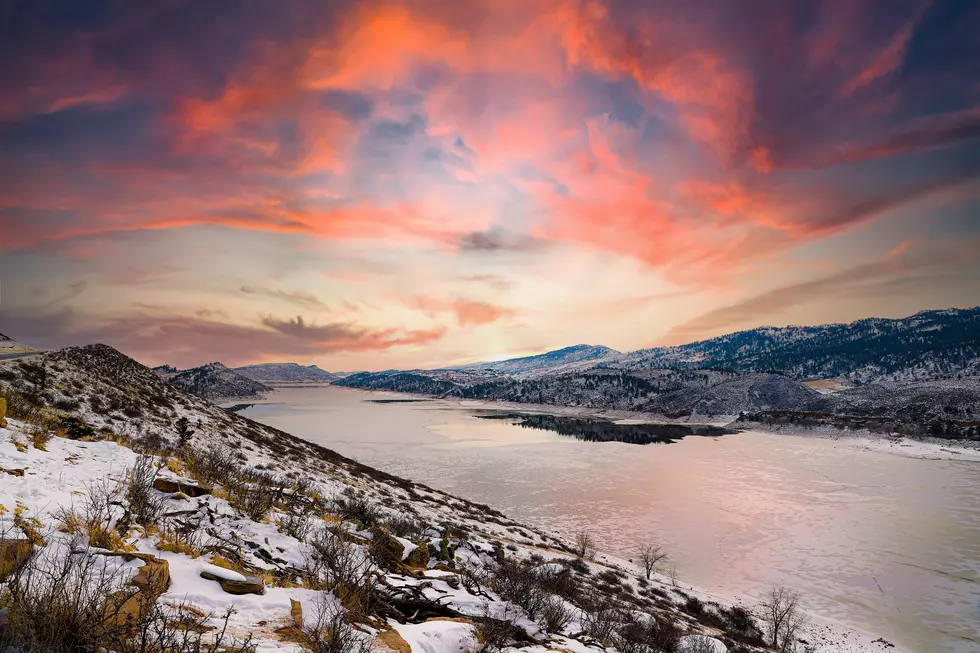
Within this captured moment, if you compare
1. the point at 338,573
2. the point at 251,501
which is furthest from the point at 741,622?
the point at 251,501

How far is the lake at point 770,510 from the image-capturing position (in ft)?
74.2

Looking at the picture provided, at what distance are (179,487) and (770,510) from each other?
44.7 meters

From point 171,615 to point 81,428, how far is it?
11.3 meters

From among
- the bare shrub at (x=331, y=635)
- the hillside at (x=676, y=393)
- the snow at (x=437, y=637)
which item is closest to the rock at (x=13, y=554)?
the bare shrub at (x=331, y=635)

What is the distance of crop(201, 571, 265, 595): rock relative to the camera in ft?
18.2

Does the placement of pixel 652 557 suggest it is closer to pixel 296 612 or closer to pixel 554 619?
pixel 554 619

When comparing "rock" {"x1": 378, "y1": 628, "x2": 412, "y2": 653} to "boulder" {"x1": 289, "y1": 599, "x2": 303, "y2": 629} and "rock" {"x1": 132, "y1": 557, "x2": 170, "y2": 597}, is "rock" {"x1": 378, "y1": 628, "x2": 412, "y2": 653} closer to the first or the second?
"boulder" {"x1": 289, "y1": 599, "x2": 303, "y2": 629}

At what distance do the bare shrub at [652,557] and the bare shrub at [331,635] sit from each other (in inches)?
877

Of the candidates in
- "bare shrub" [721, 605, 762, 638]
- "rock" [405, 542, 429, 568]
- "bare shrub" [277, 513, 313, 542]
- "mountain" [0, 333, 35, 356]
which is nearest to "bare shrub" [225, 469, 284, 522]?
"bare shrub" [277, 513, 313, 542]

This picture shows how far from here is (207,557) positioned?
256 inches

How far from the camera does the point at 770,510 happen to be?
122ft

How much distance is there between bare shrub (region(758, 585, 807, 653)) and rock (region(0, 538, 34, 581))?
69.0 feet

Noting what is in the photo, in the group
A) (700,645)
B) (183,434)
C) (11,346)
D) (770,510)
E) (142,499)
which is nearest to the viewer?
(142,499)

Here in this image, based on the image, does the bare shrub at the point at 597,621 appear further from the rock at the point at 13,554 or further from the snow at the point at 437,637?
the rock at the point at 13,554
